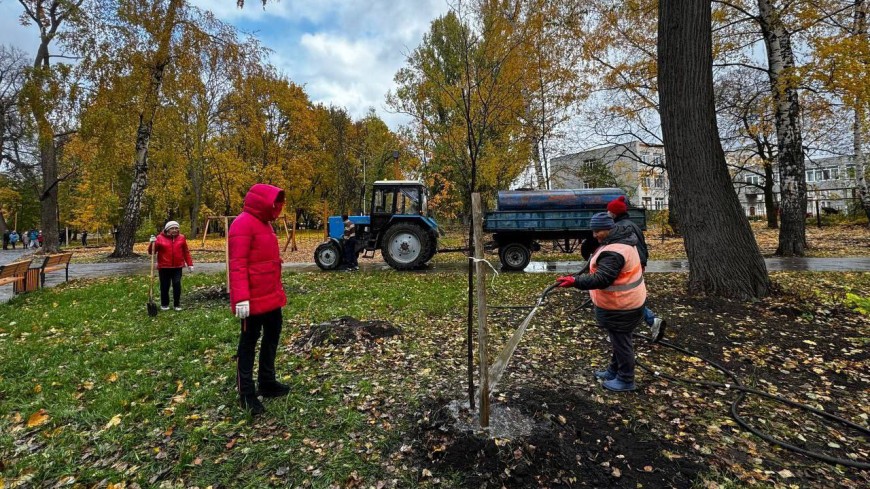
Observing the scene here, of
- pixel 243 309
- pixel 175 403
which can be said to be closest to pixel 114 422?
pixel 175 403

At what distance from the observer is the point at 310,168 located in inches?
1069

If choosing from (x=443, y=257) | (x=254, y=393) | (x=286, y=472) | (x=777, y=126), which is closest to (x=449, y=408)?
(x=286, y=472)

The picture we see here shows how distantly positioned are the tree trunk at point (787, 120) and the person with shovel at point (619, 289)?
31.8 ft

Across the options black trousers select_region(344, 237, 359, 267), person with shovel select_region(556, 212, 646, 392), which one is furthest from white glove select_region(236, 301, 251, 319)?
black trousers select_region(344, 237, 359, 267)

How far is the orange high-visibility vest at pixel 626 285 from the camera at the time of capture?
→ 10.9 ft

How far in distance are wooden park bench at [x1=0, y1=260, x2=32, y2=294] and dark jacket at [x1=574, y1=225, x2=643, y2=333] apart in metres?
9.31

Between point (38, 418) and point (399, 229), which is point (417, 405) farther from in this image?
point (399, 229)

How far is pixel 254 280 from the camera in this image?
3176mm

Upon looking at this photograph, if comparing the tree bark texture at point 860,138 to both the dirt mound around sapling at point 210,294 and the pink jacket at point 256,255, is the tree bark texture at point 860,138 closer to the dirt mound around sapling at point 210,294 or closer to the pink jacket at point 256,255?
the pink jacket at point 256,255

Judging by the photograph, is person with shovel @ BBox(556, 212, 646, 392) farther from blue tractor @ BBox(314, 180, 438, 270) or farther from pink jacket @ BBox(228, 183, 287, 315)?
blue tractor @ BBox(314, 180, 438, 270)

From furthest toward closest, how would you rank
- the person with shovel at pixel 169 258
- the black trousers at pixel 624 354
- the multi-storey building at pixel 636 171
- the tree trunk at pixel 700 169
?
the multi-storey building at pixel 636 171
the person with shovel at pixel 169 258
the tree trunk at pixel 700 169
the black trousers at pixel 624 354

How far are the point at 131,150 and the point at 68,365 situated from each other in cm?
1654

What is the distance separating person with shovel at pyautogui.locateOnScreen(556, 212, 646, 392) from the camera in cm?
327

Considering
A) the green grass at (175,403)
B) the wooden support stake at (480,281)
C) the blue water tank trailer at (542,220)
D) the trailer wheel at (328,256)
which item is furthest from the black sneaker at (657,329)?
the trailer wheel at (328,256)
